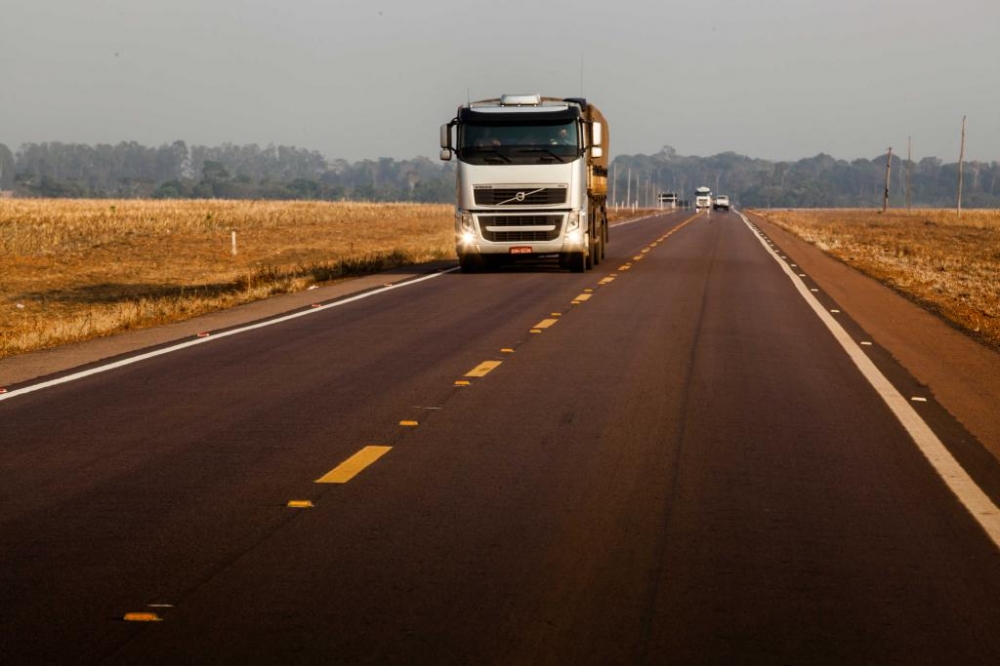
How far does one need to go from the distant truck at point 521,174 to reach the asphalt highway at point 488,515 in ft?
46.6

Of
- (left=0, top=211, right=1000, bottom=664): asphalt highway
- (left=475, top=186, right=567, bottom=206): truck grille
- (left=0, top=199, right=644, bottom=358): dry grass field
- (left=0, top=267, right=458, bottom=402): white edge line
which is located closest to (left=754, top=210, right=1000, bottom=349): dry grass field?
(left=0, top=211, right=1000, bottom=664): asphalt highway

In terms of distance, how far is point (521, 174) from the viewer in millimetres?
28281

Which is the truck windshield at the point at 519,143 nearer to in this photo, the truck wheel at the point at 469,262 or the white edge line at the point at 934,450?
the truck wheel at the point at 469,262

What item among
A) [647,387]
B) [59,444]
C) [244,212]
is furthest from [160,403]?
[244,212]

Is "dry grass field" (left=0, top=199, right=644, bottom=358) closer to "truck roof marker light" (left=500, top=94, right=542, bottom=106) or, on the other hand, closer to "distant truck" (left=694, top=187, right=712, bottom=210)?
"truck roof marker light" (left=500, top=94, right=542, bottom=106)

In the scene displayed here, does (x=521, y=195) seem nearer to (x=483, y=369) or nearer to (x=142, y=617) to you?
(x=483, y=369)

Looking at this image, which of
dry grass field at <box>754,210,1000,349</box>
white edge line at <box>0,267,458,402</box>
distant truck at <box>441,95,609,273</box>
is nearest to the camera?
white edge line at <box>0,267,458,402</box>

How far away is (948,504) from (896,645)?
270cm

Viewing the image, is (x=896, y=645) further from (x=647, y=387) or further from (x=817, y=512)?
(x=647, y=387)

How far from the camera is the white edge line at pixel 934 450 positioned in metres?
7.50

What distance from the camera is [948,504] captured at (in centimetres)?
776

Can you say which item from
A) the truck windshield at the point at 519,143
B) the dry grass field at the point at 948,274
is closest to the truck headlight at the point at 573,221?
the truck windshield at the point at 519,143

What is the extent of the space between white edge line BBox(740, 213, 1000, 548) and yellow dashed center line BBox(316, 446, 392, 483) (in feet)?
11.2

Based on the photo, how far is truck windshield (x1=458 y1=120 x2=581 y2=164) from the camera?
92.9 feet
